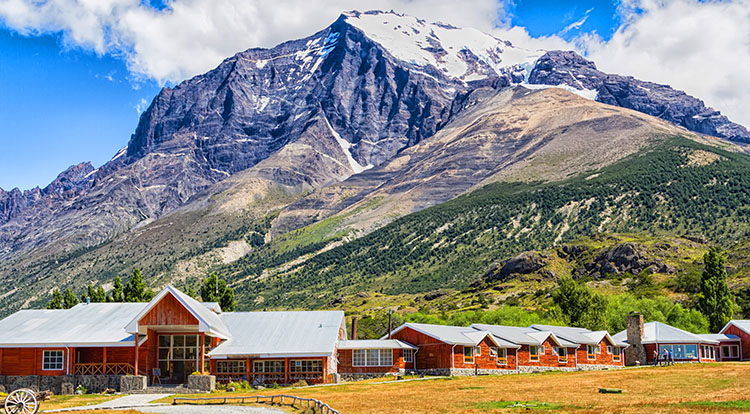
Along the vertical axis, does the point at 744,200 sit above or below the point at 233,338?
above

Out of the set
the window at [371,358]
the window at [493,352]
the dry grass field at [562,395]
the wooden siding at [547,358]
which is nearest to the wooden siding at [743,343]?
the wooden siding at [547,358]

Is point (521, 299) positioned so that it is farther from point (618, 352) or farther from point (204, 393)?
point (204, 393)

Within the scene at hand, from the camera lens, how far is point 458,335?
70.4 m

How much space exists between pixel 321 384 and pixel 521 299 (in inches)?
3444

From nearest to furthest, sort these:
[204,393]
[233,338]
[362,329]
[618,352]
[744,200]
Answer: [204,393], [233,338], [618,352], [362,329], [744,200]

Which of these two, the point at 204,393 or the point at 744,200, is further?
the point at 744,200

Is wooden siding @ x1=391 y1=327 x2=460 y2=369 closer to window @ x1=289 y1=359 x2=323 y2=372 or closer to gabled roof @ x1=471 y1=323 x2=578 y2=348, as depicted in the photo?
gabled roof @ x1=471 y1=323 x2=578 y2=348

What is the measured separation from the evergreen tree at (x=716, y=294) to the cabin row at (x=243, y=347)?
1968cm

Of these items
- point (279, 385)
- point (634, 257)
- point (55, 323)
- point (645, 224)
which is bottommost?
point (279, 385)

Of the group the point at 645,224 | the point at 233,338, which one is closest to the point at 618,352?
the point at 233,338

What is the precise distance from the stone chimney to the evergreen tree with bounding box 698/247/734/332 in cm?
1963

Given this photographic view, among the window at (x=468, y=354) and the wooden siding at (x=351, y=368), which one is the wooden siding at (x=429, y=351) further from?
the wooden siding at (x=351, y=368)

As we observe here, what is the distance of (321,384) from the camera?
60.1 m

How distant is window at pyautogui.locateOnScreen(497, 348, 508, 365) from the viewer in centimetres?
7188
